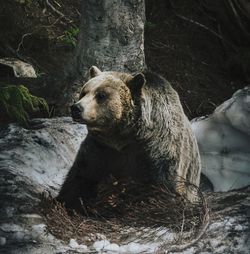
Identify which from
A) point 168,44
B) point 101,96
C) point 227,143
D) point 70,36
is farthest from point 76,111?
point 168,44

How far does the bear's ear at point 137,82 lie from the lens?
5277 mm

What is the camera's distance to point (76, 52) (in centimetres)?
753

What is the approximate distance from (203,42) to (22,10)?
2.69 meters

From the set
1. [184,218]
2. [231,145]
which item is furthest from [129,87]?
[231,145]

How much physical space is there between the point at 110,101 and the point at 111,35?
7.06 ft

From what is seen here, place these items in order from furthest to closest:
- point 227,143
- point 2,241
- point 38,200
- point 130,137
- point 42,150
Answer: point 227,143, point 42,150, point 38,200, point 130,137, point 2,241

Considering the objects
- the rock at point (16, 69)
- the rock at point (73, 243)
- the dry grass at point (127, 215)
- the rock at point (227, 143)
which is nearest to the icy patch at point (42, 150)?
the dry grass at point (127, 215)

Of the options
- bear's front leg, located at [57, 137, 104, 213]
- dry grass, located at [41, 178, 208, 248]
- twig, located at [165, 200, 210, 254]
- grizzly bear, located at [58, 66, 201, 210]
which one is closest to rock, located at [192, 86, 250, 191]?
grizzly bear, located at [58, 66, 201, 210]

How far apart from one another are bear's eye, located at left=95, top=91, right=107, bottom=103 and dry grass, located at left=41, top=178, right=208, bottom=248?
2.28 ft

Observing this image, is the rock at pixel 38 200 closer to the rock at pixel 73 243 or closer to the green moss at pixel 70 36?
the rock at pixel 73 243

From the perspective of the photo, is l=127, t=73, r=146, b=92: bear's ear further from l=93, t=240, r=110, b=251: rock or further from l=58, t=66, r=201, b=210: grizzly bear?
l=93, t=240, r=110, b=251: rock

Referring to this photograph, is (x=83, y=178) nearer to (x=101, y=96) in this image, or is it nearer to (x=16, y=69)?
(x=101, y=96)

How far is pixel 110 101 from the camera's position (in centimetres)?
520

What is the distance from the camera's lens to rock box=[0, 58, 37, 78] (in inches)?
348
